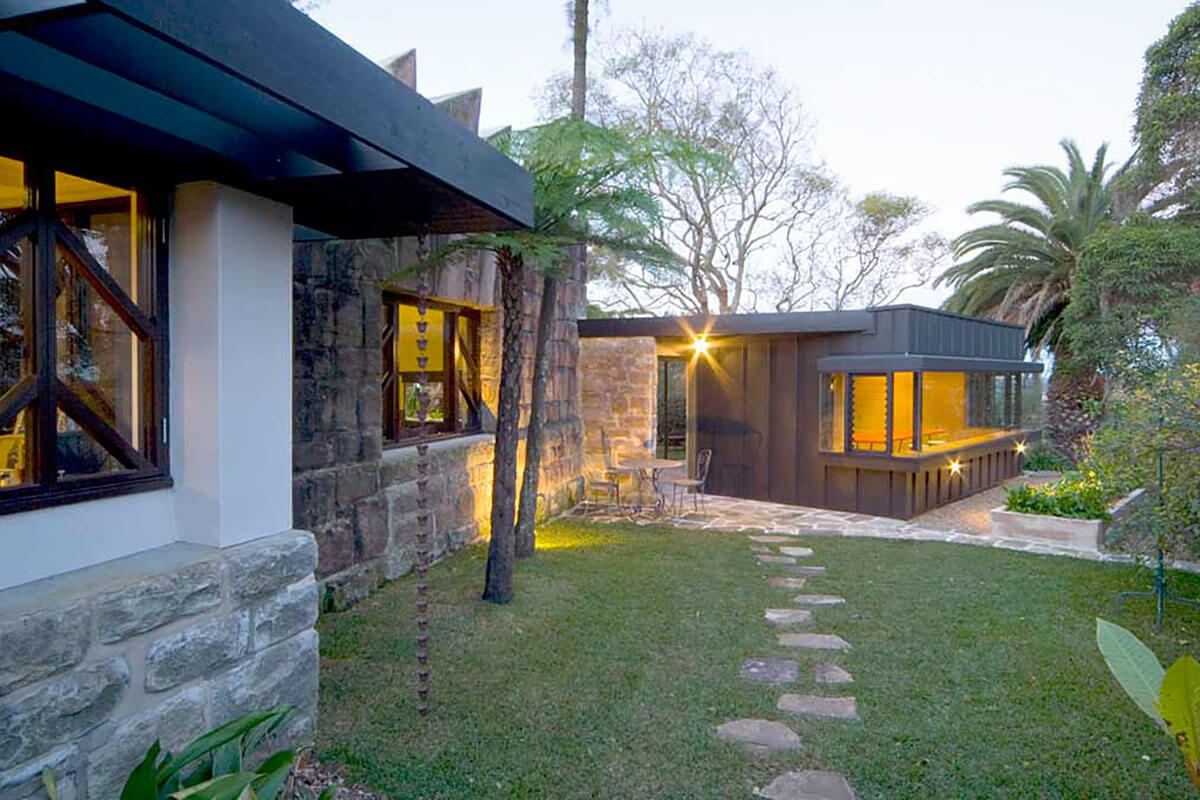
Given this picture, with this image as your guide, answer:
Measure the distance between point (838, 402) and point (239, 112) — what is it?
8.46m

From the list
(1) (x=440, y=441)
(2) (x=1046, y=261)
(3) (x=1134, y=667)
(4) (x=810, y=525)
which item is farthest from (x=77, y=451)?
(2) (x=1046, y=261)

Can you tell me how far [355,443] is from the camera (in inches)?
206

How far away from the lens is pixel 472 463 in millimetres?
6984

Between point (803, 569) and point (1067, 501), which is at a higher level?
point (1067, 501)

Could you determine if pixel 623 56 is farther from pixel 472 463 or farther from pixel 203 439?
pixel 203 439

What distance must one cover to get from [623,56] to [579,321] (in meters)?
10.7

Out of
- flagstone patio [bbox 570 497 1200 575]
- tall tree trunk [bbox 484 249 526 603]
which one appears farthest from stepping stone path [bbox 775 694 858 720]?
flagstone patio [bbox 570 497 1200 575]

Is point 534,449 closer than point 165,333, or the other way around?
point 165,333

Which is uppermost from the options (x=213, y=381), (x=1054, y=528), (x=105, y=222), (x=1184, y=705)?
(x=105, y=222)

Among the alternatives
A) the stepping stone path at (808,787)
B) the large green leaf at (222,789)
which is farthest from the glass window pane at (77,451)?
the stepping stone path at (808,787)

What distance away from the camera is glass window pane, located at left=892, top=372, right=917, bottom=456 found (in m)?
9.24

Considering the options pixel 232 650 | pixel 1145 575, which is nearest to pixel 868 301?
pixel 1145 575

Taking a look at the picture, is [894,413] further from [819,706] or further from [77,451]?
[77,451]

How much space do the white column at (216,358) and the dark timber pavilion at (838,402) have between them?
708cm
